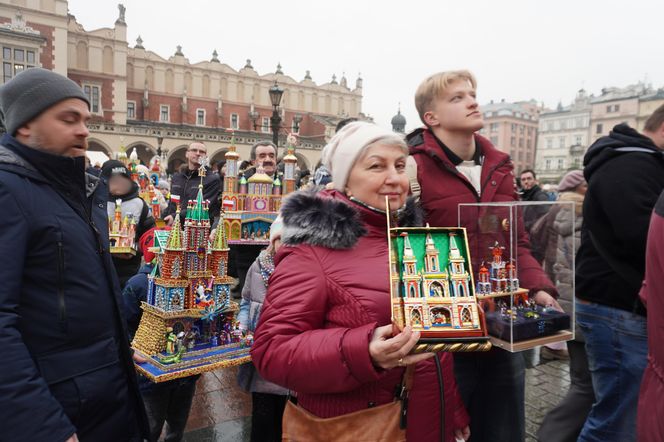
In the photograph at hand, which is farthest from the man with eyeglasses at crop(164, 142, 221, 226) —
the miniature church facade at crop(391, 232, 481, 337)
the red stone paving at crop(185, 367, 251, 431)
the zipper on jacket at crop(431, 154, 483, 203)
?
the miniature church facade at crop(391, 232, 481, 337)

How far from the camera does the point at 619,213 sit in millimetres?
2389

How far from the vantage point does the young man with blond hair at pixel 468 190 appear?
8.03 feet

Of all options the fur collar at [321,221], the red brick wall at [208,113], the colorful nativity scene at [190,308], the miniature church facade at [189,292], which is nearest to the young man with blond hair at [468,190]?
the fur collar at [321,221]

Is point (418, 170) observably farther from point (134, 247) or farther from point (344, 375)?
point (134, 247)

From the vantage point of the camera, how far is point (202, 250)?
3.15 m

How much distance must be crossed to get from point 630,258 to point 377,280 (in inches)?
67.3

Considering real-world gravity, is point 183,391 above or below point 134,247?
below

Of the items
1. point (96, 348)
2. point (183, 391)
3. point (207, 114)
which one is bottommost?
point (183, 391)

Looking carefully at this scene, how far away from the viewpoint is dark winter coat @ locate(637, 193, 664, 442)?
1.57 m

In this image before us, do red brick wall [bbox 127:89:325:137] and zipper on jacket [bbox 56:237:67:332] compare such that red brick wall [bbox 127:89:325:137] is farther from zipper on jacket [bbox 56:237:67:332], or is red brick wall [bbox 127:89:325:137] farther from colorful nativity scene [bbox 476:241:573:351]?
zipper on jacket [bbox 56:237:67:332]

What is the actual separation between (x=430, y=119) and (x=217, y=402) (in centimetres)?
321

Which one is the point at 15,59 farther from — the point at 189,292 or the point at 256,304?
the point at 256,304

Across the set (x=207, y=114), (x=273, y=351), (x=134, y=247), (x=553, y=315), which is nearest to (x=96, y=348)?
(x=273, y=351)

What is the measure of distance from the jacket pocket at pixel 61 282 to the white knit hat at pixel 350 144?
1112mm
